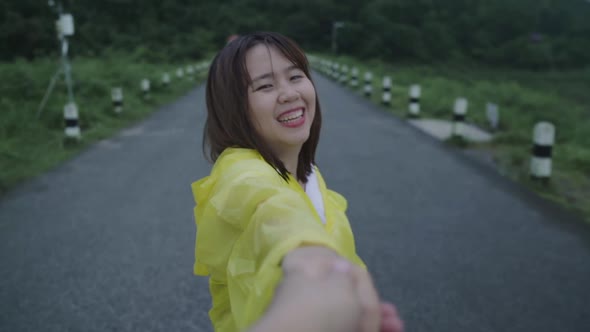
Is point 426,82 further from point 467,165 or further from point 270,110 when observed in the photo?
point 270,110

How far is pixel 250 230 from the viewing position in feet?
3.00

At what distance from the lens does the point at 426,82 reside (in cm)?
1944

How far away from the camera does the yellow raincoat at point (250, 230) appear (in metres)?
0.75

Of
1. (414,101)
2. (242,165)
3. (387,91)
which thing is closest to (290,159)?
(242,165)

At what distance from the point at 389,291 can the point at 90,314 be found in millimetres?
1618

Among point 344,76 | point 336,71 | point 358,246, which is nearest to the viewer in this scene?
point 358,246

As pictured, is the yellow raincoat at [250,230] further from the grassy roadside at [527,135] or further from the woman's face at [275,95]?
the grassy roadside at [527,135]

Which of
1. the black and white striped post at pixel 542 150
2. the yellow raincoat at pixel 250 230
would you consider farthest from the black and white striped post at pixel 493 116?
the yellow raincoat at pixel 250 230

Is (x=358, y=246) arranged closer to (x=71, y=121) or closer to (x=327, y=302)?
(x=327, y=302)

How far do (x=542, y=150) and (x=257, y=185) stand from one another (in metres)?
4.99

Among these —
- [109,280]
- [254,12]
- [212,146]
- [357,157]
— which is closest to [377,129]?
[357,157]

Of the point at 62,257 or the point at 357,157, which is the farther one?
the point at 357,157

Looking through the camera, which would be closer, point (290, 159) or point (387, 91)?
point (290, 159)

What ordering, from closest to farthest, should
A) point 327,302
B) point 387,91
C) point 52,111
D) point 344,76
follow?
1. point 327,302
2. point 52,111
3. point 387,91
4. point 344,76
